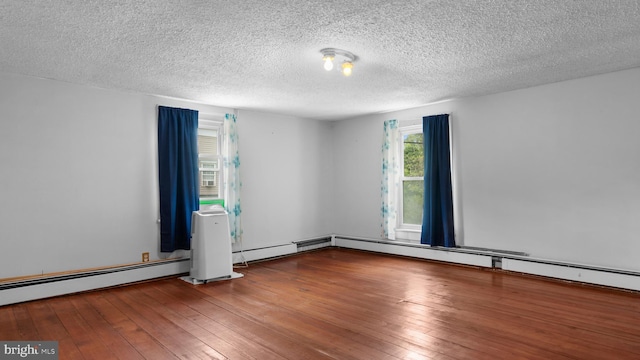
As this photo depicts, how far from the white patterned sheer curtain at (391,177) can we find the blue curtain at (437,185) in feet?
2.15

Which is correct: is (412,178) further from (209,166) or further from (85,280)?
(85,280)

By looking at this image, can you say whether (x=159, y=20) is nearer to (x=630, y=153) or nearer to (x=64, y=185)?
(x=64, y=185)

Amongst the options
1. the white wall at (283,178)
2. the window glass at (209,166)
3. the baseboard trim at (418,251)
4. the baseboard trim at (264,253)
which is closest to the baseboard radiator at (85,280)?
the baseboard trim at (264,253)

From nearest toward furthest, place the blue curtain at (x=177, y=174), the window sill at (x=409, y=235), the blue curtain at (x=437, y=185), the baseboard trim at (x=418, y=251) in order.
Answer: the blue curtain at (x=177, y=174) → the baseboard trim at (x=418, y=251) → the blue curtain at (x=437, y=185) → the window sill at (x=409, y=235)

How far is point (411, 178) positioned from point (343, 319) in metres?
3.52

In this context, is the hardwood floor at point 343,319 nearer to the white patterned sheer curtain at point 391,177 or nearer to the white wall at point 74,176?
the white wall at point 74,176

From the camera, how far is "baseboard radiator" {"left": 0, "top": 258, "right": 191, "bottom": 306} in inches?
150

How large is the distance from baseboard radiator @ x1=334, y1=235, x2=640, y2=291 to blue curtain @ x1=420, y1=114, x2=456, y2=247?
0.20 metres

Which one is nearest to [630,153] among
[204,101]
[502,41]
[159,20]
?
[502,41]

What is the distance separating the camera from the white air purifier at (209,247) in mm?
4684

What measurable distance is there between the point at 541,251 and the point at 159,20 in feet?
16.6

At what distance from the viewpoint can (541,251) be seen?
185 inches

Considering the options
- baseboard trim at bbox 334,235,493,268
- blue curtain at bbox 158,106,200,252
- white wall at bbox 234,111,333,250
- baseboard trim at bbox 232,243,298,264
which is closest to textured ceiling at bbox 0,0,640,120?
blue curtain at bbox 158,106,200,252

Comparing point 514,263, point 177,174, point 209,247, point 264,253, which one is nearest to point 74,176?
point 177,174
